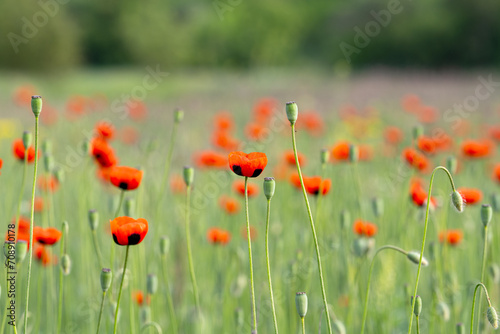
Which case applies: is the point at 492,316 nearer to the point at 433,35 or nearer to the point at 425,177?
the point at 425,177

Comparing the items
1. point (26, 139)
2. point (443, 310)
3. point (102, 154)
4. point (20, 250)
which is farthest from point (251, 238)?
point (20, 250)

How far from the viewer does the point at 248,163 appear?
1124 millimetres

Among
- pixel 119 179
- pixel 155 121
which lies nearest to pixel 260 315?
pixel 119 179

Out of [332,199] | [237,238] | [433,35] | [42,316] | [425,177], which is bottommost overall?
[42,316]

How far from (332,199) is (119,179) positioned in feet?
4.95

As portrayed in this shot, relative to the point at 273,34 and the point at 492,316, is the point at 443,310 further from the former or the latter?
the point at 273,34

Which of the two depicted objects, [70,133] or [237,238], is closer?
[237,238]

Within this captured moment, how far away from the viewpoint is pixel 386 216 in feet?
9.12

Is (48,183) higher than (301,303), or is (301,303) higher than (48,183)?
(48,183)

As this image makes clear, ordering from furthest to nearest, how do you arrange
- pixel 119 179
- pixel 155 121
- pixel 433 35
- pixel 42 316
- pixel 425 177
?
pixel 433 35, pixel 155 121, pixel 425 177, pixel 42 316, pixel 119 179

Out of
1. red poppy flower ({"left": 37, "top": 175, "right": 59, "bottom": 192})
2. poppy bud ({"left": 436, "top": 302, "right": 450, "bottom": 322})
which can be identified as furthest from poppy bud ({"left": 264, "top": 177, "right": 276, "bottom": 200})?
red poppy flower ({"left": 37, "top": 175, "right": 59, "bottom": 192})

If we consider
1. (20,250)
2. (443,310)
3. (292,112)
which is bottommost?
(443,310)

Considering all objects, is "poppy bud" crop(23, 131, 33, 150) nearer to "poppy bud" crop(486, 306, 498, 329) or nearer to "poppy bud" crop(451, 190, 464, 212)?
"poppy bud" crop(451, 190, 464, 212)

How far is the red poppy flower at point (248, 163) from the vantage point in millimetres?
1115
